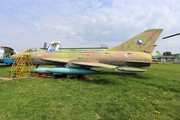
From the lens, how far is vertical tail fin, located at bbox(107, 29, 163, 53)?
347 inches

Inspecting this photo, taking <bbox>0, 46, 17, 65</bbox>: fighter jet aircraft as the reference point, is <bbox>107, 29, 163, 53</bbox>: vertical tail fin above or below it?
above

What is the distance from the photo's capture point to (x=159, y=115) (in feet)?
9.61

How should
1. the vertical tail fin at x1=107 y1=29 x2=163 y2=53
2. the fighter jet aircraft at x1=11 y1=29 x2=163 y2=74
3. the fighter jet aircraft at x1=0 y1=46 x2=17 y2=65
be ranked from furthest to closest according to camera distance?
the fighter jet aircraft at x1=0 y1=46 x2=17 y2=65 < the vertical tail fin at x1=107 y1=29 x2=163 y2=53 < the fighter jet aircraft at x1=11 y1=29 x2=163 y2=74

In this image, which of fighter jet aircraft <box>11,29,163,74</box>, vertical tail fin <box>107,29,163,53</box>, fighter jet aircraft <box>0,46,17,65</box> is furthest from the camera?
fighter jet aircraft <box>0,46,17,65</box>

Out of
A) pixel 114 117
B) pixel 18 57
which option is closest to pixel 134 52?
pixel 114 117

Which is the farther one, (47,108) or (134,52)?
(134,52)

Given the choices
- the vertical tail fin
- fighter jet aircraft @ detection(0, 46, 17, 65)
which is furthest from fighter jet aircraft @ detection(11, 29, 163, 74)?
fighter jet aircraft @ detection(0, 46, 17, 65)

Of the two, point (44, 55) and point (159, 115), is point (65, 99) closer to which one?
point (159, 115)

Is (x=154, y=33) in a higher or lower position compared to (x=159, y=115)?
higher

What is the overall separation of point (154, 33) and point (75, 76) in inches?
345

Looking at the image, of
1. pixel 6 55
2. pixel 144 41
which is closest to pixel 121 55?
pixel 144 41

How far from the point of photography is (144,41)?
891 centimetres

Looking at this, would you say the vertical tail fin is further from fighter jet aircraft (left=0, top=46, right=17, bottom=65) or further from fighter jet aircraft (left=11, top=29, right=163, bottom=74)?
fighter jet aircraft (left=0, top=46, right=17, bottom=65)

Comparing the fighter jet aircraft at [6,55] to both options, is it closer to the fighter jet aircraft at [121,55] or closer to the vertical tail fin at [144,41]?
the fighter jet aircraft at [121,55]
